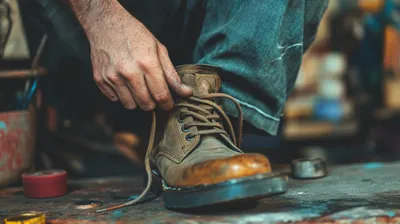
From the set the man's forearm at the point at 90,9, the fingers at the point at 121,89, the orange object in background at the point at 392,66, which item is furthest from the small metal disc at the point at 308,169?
the orange object in background at the point at 392,66

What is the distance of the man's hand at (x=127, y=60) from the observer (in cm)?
98

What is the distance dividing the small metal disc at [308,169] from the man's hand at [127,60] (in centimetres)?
39

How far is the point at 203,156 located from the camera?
0.95 meters

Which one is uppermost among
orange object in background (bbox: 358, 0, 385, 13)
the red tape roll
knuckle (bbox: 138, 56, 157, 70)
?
orange object in background (bbox: 358, 0, 385, 13)

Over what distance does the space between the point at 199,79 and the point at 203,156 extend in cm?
19

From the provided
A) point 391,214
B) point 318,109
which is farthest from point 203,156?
point 318,109

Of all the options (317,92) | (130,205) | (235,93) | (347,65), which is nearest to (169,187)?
(130,205)

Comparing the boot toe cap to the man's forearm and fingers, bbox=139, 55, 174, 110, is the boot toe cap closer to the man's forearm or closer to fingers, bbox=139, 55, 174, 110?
fingers, bbox=139, 55, 174, 110

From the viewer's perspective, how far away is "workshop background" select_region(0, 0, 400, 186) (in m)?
1.71

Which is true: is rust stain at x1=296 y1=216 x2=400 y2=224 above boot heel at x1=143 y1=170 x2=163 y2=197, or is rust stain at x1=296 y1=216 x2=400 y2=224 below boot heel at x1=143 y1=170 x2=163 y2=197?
below

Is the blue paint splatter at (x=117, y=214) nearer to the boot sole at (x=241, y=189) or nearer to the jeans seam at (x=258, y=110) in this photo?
the boot sole at (x=241, y=189)


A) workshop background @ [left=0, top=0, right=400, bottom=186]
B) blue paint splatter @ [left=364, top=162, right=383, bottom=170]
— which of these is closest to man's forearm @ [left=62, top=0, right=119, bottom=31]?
workshop background @ [left=0, top=0, right=400, bottom=186]

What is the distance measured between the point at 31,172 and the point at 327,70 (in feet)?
6.21

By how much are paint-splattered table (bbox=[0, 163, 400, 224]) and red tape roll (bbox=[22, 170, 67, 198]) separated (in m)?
0.02
